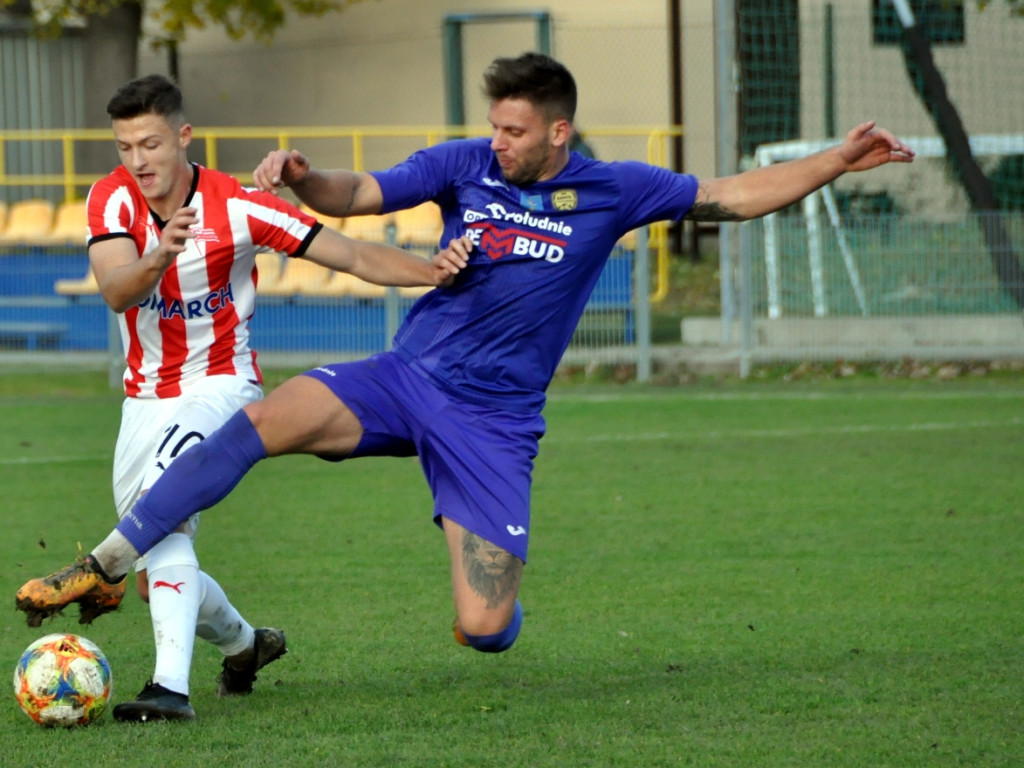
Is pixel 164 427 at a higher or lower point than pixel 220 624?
higher

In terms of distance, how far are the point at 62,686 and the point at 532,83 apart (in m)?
2.35

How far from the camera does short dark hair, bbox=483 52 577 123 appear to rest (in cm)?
481

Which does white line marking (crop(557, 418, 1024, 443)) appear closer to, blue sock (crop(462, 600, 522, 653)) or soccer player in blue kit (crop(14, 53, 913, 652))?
soccer player in blue kit (crop(14, 53, 913, 652))

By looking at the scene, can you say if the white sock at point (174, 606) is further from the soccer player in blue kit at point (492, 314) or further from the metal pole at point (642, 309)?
the metal pole at point (642, 309)

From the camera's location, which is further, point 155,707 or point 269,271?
point 269,271

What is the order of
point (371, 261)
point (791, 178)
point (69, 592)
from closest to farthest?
point (69, 592) → point (371, 261) → point (791, 178)

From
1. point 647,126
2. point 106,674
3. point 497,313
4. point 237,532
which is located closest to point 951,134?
point 647,126

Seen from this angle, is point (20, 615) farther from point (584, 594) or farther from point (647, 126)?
point (647, 126)

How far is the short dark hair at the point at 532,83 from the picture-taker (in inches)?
189

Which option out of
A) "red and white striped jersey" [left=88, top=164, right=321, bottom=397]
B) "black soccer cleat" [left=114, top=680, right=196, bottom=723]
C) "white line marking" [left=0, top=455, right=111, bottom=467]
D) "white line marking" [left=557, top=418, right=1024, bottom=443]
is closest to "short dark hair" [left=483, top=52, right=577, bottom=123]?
"red and white striped jersey" [left=88, top=164, right=321, bottom=397]

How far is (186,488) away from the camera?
4.39 meters

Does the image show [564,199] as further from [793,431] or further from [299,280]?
[299,280]

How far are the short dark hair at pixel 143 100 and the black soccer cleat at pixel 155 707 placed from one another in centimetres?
176

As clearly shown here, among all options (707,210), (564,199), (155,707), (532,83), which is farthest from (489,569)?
(532,83)
